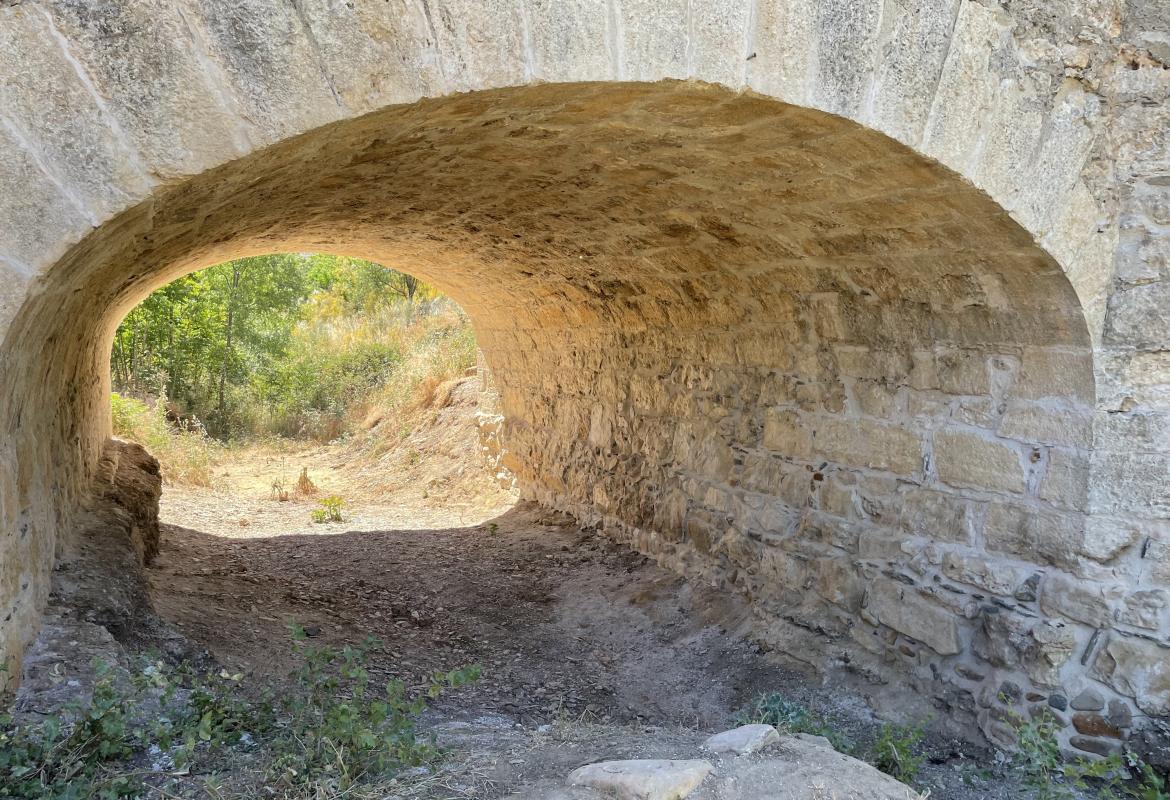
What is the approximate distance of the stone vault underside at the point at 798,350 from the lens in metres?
2.84

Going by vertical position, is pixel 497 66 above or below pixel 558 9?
below

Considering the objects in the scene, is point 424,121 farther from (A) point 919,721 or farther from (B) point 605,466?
(B) point 605,466

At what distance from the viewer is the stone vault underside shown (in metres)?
2.84

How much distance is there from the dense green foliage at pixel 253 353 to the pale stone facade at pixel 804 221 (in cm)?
1033

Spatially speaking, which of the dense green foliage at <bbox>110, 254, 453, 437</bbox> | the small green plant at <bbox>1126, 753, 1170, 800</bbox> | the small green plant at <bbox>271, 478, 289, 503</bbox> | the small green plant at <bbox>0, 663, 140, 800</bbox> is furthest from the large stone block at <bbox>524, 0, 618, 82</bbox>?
the dense green foliage at <bbox>110, 254, 453, 437</bbox>

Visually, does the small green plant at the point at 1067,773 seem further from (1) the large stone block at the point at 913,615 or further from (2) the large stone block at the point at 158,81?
(2) the large stone block at the point at 158,81

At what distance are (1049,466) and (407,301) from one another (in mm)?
17577

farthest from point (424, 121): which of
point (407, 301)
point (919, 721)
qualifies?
point (407, 301)

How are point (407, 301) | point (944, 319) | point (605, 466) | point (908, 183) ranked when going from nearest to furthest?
1. point (908, 183)
2. point (944, 319)
3. point (605, 466)
4. point (407, 301)

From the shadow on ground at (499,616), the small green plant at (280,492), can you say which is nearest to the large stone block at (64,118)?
the shadow on ground at (499,616)

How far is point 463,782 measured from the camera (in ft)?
8.11

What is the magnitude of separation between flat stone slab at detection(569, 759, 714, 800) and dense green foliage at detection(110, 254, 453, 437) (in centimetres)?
1221

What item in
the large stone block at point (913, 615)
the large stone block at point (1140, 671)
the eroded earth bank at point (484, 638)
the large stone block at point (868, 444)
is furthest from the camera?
the large stone block at point (868, 444)

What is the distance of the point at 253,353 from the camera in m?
16.9
